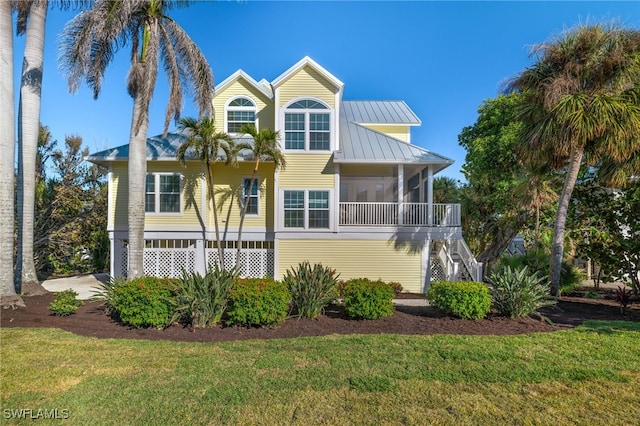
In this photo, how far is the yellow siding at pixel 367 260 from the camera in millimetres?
13219

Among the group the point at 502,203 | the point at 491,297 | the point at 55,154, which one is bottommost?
the point at 491,297

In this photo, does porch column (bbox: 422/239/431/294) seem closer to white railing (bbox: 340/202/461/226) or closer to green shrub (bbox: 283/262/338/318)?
white railing (bbox: 340/202/461/226)

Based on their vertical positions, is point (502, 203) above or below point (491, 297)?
above

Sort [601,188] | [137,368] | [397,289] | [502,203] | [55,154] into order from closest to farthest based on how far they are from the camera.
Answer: [137,368]
[601,188]
[397,289]
[502,203]
[55,154]

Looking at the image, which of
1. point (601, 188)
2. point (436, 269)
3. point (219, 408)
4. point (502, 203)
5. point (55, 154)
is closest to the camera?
point (219, 408)

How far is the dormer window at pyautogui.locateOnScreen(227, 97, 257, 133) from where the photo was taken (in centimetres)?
1448

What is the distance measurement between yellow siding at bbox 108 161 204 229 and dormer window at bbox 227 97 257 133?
95.1 inches

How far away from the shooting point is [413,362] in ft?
16.7

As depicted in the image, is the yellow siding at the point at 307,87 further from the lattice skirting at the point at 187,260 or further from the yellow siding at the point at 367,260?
the lattice skirting at the point at 187,260

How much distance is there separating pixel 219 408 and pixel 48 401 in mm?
2091

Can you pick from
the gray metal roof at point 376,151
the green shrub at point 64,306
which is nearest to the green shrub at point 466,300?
the gray metal roof at point 376,151

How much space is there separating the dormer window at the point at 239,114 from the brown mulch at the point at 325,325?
8.86 metres

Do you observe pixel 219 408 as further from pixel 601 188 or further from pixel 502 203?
pixel 502 203

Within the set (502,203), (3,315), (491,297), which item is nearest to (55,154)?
(3,315)
